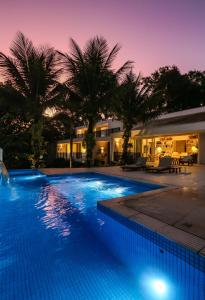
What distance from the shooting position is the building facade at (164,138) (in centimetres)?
1427

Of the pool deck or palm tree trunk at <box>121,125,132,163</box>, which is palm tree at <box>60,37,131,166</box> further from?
the pool deck

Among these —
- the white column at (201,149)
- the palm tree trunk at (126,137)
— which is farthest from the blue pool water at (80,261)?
the white column at (201,149)

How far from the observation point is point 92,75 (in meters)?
13.1

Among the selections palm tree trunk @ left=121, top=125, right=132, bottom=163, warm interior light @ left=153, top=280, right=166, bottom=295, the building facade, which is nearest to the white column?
the building facade

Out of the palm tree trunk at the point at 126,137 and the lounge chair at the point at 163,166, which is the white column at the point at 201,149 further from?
the palm tree trunk at the point at 126,137

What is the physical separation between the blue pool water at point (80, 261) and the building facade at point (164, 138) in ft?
33.2

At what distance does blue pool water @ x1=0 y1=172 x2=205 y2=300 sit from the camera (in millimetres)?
2816

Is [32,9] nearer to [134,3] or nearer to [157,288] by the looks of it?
[134,3]

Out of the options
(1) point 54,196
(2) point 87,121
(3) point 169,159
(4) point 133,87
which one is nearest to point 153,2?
(4) point 133,87

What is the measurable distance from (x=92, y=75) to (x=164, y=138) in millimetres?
12118

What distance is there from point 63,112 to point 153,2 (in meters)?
9.81

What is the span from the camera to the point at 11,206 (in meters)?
6.92

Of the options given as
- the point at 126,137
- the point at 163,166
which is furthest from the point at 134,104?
the point at 163,166

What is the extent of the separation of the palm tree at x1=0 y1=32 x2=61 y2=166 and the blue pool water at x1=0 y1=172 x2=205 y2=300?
834 cm
